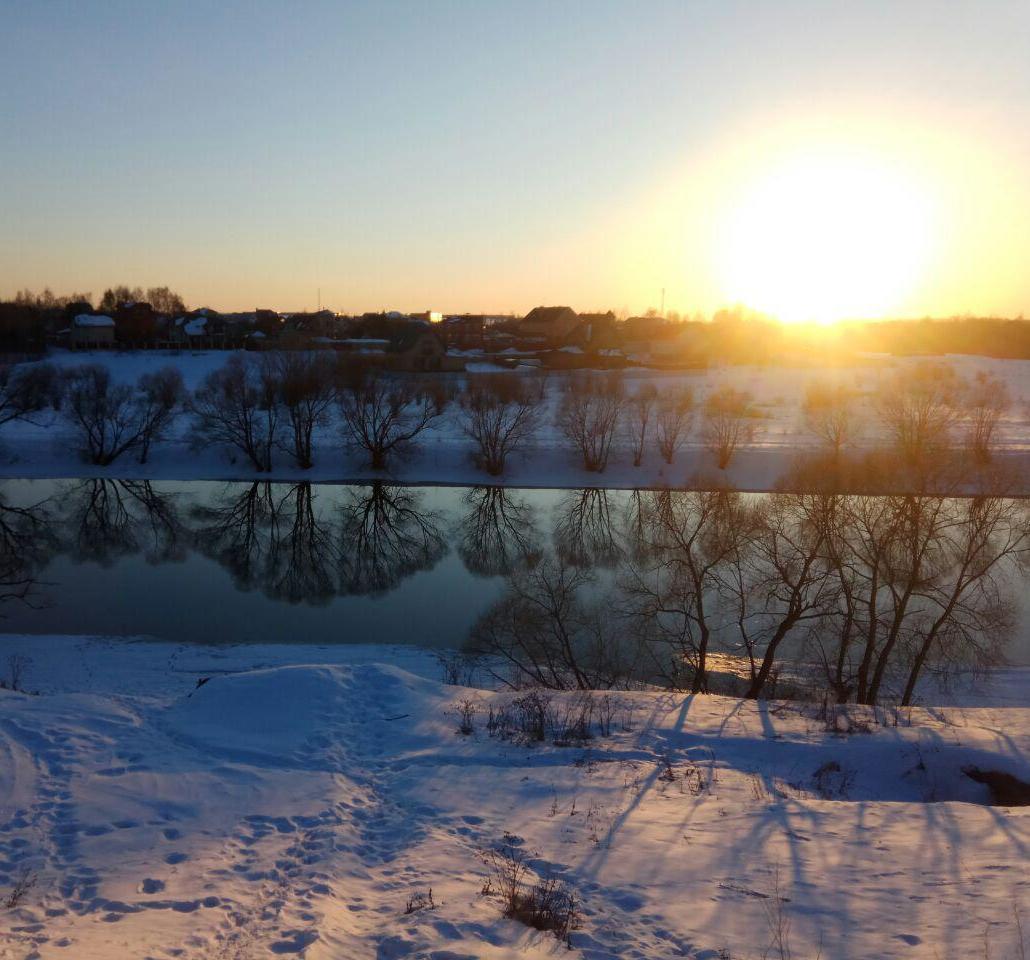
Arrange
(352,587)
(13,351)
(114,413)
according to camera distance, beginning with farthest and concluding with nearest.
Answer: (13,351) < (114,413) < (352,587)

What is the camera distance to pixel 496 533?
91.2 feet

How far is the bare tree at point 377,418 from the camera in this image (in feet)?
125

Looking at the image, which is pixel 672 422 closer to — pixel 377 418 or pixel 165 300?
pixel 377 418

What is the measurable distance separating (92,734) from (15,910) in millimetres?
3618

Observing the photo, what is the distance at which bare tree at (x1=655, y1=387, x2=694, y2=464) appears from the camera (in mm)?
37969

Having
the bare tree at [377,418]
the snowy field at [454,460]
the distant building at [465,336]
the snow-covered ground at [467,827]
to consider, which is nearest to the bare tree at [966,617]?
the snow-covered ground at [467,827]

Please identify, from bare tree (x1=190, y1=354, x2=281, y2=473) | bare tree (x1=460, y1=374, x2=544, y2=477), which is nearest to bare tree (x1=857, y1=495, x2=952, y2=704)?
bare tree (x1=460, y1=374, x2=544, y2=477)

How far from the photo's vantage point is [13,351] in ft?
197

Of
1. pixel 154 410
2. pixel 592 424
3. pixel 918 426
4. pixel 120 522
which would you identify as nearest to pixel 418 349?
pixel 154 410

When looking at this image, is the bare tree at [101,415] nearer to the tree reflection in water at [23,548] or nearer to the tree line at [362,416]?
the tree line at [362,416]

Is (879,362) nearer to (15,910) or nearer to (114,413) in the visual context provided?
(114,413)

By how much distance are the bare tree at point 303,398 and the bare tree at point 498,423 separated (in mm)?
7049

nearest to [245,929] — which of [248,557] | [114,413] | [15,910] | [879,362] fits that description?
[15,910]

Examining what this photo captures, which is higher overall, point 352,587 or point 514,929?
point 514,929
